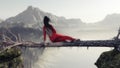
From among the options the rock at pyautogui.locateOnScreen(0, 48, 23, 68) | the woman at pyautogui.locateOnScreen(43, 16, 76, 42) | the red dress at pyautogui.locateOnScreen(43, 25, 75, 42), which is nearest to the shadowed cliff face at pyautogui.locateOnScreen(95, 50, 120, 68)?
the woman at pyautogui.locateOnScreen(43, 16, 76, 42)

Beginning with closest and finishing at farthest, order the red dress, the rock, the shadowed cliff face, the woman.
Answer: the shadowed cliff face → the woman → the red dress → the rock

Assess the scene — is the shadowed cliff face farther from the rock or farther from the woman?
the rock

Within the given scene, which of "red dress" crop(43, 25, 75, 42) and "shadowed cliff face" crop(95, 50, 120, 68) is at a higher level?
"red dress" crop(43, 25, 75, 42)

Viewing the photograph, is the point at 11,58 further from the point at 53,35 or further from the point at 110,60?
the point at 110,60

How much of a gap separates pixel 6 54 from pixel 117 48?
412 inches

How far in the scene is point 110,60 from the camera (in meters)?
15.6

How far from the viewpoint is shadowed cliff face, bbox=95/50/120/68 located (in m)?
14.7

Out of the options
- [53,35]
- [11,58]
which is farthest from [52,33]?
[11,58]

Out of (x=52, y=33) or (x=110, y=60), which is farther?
(x=52, y=33)

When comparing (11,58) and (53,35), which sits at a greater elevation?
(53,35)

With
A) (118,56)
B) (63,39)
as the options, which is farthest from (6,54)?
(118,56)

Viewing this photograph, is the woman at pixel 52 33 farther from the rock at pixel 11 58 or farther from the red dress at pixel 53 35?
the rock at pixel 11 58

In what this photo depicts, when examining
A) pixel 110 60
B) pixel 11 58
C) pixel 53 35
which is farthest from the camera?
pixel 11 58

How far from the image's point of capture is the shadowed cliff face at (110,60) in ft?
48.3
